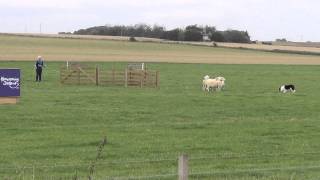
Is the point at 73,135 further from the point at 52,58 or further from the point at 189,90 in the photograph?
the point at 52,58

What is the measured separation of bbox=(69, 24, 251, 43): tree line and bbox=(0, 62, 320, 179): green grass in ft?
436

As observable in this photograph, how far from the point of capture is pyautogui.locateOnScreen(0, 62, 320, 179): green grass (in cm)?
1399

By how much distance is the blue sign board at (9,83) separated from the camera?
2995cm

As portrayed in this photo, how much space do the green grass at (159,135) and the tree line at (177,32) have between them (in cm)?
13283

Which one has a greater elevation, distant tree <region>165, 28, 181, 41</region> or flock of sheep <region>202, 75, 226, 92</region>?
distant tree <region>165, 28, 181, 41</region>

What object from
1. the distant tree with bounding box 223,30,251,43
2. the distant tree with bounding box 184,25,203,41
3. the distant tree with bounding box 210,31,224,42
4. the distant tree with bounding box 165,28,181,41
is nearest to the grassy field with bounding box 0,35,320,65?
the distant tree with bounding box 184,25,203,41

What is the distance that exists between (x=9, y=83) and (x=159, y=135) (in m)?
12.5

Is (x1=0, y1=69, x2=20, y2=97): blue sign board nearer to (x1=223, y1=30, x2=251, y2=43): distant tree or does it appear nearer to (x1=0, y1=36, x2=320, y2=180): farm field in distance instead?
(x1=0, y1=36, x2=320, y2=180): farm field in distance

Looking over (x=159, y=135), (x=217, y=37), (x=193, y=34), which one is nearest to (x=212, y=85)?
(x=159, y=135)

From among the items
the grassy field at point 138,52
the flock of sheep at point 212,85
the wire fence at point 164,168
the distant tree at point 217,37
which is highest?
the distant tree at point 217,37

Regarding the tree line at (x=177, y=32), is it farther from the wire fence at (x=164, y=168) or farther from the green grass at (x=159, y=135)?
the wire fence at (x=164, y=168)

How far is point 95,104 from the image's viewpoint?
30.0 m

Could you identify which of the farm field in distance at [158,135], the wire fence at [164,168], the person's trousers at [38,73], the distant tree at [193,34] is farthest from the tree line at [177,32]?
the wire fence at [164,168]

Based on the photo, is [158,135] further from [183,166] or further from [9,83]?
[9,83]
